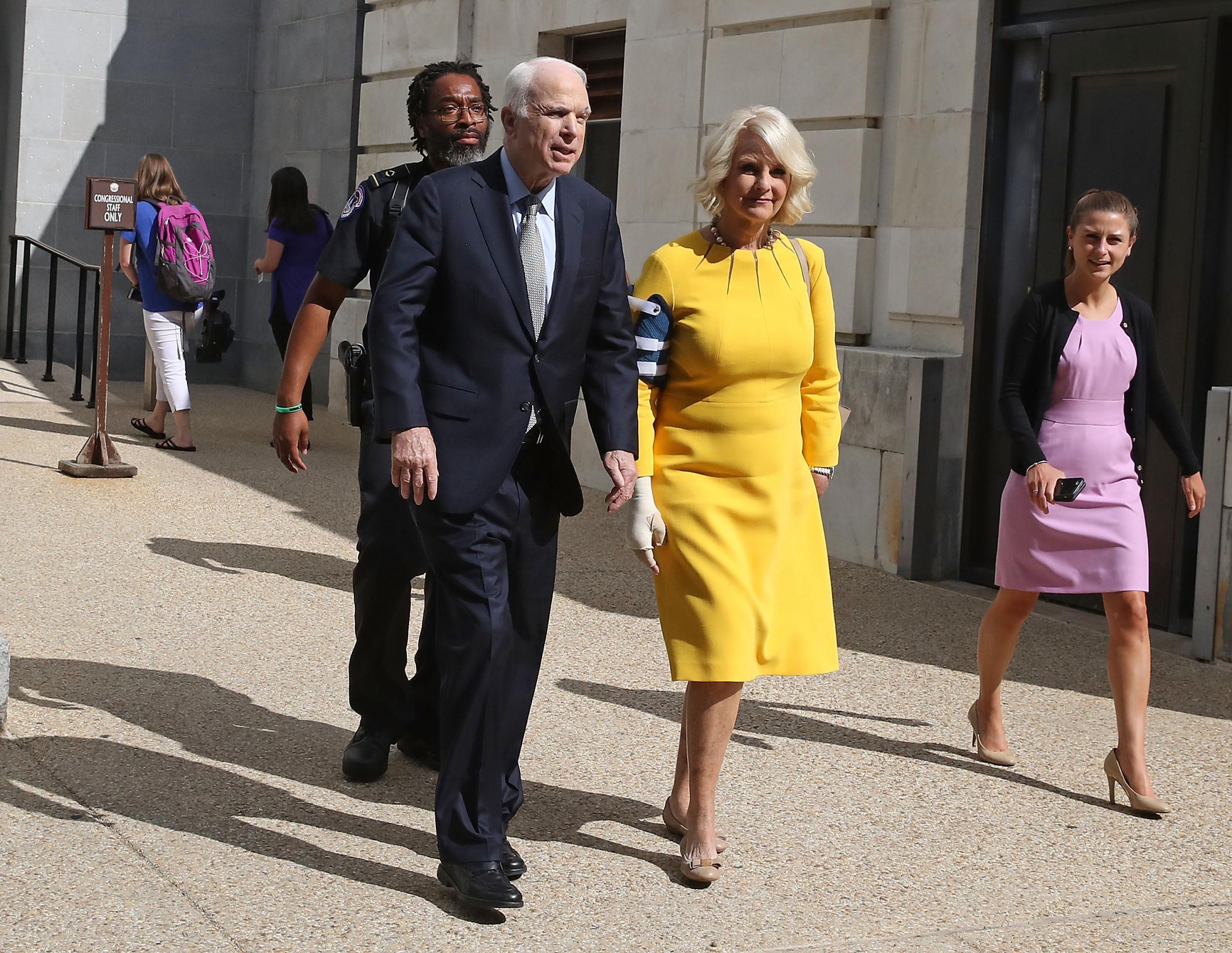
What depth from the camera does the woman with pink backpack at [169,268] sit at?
448 inches

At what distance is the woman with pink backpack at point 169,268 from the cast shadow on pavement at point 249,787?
5.93 metres

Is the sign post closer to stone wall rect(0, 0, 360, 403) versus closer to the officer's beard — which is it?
stone wall rect(0, 0, 360, 403)

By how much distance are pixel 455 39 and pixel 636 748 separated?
913 centimetres

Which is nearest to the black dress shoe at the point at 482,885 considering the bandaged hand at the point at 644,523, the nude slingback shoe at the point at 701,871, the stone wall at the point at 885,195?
the nude slingback shoe at the point at 701,871

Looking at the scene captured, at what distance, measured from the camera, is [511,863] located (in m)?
4.18

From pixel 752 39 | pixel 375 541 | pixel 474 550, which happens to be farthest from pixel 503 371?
pixel 752 39

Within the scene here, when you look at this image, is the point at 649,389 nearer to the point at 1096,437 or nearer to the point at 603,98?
the point at 1096,437

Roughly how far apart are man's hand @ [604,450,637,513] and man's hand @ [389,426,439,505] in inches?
17.4

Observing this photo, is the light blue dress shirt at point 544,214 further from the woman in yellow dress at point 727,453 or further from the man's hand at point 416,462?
the man's hand at point 416,462

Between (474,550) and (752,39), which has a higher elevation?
(752,39)

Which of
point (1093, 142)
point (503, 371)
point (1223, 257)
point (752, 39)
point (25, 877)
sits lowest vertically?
point (25, 877)

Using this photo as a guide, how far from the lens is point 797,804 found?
16.4 feet

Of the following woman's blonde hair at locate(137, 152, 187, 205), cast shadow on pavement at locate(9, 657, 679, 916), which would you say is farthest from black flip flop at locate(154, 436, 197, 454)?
cast shadow on pavement at locate(9, 657, 679, 916)

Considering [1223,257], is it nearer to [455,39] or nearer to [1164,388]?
[1164,388]
